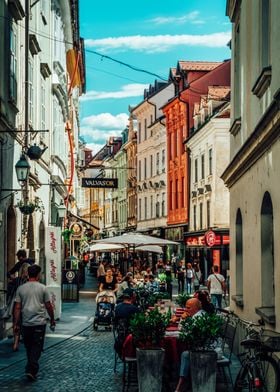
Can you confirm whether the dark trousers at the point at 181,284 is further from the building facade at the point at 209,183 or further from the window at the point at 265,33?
the window at the point at 265,33

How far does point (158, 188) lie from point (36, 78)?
148ft

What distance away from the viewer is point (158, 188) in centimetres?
7175

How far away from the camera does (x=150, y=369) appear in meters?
10.8

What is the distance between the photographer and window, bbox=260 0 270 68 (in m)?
12.9

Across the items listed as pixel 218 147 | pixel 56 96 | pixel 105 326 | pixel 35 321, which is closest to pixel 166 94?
pixel 218 147

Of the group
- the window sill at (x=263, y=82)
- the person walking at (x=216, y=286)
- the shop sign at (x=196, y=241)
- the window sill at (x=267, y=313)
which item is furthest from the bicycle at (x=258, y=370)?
the shop sign at (x=196, y=241)

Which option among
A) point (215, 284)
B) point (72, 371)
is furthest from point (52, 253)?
point (72, 371)

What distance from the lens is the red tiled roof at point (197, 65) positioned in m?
61.5

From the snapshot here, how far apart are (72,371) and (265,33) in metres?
6.12

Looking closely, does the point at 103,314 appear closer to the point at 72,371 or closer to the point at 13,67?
the point at 13,67

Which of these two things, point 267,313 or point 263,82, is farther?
point 263,82

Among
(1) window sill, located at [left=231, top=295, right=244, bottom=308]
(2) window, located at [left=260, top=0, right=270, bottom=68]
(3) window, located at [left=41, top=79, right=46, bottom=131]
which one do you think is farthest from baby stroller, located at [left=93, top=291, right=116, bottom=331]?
(2) window, located at [left=260, top=0, right=270, bottom=68]

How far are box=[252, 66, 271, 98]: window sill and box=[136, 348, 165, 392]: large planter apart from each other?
Result: 13.5ft

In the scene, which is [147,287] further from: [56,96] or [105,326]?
[56,96]
